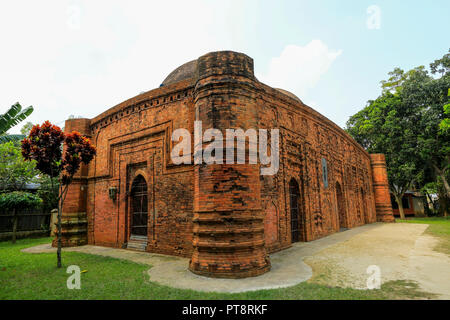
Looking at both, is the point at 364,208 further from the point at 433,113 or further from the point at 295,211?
the point at 295,211

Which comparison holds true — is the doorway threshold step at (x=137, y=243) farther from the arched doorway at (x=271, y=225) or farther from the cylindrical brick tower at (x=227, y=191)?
the arched doorway at (x=271, y=225)

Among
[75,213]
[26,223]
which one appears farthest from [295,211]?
[26,223]

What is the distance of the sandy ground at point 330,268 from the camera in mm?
4762

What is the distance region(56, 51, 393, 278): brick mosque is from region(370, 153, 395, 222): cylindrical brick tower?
32.2 ft

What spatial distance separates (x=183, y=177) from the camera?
7902 mm

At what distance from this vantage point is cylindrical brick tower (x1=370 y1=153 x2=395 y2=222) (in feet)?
70.0

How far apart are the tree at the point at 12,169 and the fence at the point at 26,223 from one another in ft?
7.24

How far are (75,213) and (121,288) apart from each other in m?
7.83

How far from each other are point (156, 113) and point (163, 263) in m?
5.13

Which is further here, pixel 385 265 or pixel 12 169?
pixel 12 169

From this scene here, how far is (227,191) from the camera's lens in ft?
19.2

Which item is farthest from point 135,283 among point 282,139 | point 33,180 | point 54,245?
point 33,180

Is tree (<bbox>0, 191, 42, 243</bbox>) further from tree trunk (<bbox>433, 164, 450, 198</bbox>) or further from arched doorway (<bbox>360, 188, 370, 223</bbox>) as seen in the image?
tree trunk (<bbox>433, 164, 450, 198</bbox>)
